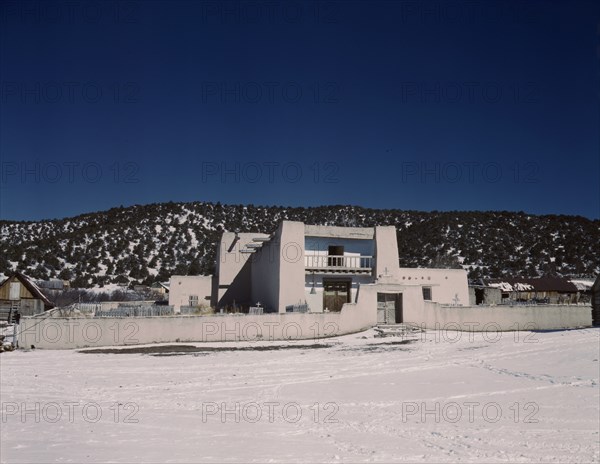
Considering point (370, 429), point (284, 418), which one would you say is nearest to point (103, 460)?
point (284, 418)

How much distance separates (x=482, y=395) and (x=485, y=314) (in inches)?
655

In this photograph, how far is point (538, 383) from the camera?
1375cm

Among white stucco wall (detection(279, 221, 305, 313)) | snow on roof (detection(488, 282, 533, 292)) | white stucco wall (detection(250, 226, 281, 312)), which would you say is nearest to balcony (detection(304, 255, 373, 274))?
white stucco wall (detection(279, 221, 305, 313))

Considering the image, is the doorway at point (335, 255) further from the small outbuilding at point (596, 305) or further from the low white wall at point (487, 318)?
the small outbuilding at point (596, 305)

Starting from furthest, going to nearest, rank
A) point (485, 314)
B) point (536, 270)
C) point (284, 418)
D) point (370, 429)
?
1. point (536, 270)
2. point (485, 314)
3. point (284, 418)
4. point (370, 429)

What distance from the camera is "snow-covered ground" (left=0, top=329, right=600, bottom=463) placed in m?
8.95

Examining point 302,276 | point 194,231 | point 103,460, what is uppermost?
point 194,231

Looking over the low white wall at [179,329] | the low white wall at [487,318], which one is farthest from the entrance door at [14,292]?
the low white wall at [487,318]

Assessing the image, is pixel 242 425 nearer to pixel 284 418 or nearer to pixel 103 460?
pixel 284 418

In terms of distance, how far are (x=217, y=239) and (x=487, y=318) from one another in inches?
2144

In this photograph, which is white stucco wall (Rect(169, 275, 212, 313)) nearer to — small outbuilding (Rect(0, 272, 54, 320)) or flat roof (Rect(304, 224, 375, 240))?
small outbuilding (Rect(0, 272, 54, 320))

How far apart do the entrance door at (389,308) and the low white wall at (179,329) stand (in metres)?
2.18

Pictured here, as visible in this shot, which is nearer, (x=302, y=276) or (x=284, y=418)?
(x=284, y=418)

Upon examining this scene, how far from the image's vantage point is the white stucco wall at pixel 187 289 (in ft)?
132
